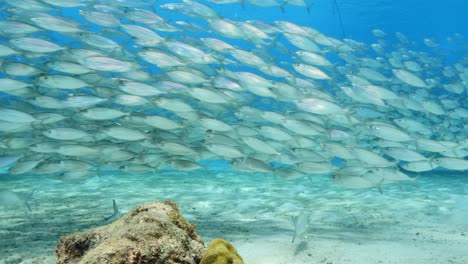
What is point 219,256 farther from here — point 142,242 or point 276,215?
point 276,215

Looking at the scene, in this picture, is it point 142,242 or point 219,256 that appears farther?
point 219,256

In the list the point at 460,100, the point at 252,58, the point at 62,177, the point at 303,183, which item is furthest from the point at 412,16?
the point at 62,177

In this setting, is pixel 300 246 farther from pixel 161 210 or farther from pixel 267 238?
pixel 161 210

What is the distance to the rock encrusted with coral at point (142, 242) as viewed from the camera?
83.8 inches

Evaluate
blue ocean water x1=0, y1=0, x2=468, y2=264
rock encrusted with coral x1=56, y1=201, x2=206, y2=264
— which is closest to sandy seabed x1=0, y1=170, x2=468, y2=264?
blue ocean water x1=0, y1=0, x2=468, y2=264

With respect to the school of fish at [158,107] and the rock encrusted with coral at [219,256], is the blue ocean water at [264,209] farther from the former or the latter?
the rock encrusted with coral at [219,256]

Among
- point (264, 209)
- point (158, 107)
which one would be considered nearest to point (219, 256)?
point (264, 209)

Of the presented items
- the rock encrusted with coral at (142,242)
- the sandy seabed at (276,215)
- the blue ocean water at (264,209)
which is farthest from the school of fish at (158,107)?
the rock encrusted with coral at (142,242)

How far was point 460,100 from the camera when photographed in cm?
1617

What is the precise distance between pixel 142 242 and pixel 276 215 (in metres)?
5.49

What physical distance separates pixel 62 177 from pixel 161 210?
635 centimetres

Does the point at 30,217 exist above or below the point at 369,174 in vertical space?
below

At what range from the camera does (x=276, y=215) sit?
24.5 ft

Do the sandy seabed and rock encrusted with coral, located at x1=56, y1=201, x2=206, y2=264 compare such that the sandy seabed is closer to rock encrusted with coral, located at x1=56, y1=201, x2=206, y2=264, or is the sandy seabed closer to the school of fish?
the school of fish
